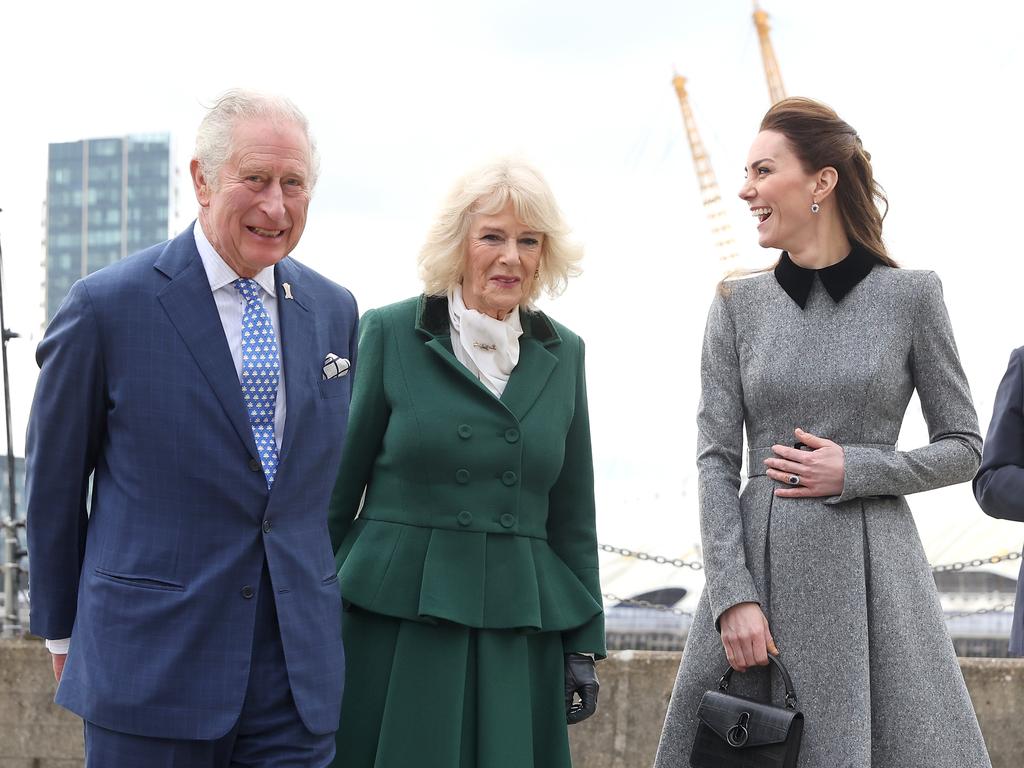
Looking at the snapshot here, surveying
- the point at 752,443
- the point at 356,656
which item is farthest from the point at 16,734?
the point at 752,443

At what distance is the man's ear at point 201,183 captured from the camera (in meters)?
2.91

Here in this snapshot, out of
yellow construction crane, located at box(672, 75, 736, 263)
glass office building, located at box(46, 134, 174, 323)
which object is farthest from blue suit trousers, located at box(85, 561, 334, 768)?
glass office building, located at box(46, 134, 174, 323)

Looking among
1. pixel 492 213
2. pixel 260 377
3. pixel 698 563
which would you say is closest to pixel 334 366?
pixel 260 377

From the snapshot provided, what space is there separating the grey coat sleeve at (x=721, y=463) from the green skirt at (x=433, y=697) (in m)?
0.57

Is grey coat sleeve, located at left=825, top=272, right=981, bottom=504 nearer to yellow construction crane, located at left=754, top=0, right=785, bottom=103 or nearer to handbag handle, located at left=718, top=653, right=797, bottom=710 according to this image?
handbag handle, located at left=718, top=653, right=797, bottom=710

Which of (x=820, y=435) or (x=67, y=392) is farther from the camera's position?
(x=820, y=435)

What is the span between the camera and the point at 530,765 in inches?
134

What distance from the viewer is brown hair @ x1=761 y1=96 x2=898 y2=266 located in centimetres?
Result: 324

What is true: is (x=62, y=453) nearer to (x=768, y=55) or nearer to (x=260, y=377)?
(x=260, y=377)

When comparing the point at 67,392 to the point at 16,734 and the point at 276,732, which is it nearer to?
the point at 276,732

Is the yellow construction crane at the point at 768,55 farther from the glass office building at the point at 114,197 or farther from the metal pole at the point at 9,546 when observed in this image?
the metal pole at the point at 9,546

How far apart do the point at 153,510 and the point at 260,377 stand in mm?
358

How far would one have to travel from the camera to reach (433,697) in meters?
3.37

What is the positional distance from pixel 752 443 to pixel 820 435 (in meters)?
0.18
